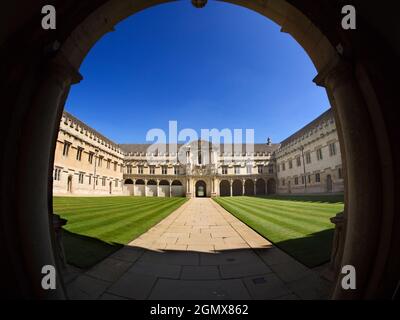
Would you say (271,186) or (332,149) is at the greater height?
(332,149)

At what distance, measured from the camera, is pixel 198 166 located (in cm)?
4878

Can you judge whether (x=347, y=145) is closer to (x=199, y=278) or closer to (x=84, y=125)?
(x=199, y=278)

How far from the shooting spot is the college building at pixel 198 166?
91.0 ft

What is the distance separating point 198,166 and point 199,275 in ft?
149

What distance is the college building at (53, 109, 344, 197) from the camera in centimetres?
2775

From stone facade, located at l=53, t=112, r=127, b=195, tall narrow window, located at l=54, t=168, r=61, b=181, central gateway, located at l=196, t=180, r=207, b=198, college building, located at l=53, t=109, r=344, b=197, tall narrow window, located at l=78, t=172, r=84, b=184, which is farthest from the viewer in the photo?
central gateway, located at l=196, t=180, r=207, b=198

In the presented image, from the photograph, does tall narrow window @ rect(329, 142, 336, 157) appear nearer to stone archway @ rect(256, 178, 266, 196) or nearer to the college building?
the college building

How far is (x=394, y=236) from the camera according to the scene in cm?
190

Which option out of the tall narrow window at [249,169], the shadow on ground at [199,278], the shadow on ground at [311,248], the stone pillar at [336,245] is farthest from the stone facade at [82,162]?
the tall narrow window at [249,169]

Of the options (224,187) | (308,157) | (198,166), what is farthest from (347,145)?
(224,187)

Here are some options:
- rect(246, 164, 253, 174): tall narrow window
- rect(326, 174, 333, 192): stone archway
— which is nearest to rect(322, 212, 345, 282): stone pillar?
rect(326, 174, 333, 192): stone archway

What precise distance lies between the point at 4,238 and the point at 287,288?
341 cm

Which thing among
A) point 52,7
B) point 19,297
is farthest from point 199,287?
point 52,7

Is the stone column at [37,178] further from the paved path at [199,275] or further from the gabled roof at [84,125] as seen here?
the gabled roof at [84,125]
